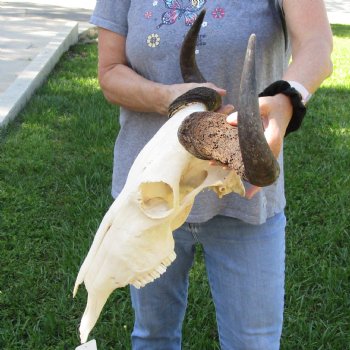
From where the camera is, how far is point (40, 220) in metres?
3.94

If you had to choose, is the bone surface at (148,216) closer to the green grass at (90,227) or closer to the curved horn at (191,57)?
the curved horn at (191,57)

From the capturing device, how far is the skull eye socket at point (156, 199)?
1.45m

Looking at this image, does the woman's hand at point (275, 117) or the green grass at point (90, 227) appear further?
the green grass at point (90, 227)

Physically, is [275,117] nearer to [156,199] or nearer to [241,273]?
[156,199]

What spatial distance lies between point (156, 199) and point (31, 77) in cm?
543

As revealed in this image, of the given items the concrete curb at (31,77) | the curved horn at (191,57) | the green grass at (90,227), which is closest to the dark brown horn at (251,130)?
the curved horn at (191,57)

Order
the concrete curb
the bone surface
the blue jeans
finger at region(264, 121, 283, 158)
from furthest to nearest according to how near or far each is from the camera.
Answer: the concrete curb
the blue jeans
the bone surface
finger at region(264, 121, 283, 158)

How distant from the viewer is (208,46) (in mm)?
1756

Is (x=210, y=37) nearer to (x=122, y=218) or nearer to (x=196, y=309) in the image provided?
(x=122, y=218)

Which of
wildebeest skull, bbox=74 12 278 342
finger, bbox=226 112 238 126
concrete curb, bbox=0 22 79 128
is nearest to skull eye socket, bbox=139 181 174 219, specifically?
wildebeest skull, bbox=74 12 278 342

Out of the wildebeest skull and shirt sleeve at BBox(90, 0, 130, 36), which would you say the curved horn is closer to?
the wildebeest skull

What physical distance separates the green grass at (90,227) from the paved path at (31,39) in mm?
304

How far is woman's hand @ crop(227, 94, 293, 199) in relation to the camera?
132 cm

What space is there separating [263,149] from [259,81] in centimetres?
64
